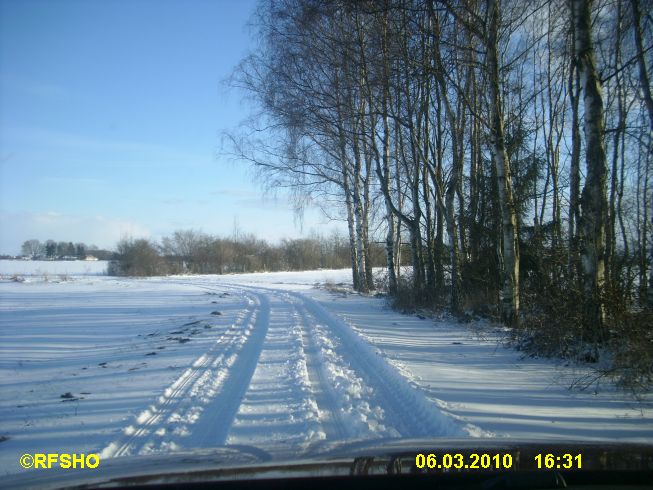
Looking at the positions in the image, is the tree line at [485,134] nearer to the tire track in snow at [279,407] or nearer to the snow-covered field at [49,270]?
the tire track in snow at [279,407]

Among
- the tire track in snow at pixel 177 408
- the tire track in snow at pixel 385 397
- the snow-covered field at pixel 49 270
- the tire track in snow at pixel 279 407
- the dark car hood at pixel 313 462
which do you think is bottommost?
the tire track in snow at pixel 177 408

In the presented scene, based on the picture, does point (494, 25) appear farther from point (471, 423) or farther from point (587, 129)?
point (471, 423)

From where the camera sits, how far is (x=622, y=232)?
63.3 feet

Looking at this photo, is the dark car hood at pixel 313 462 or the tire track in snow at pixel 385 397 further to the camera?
the tire track in snow at pixel 385 397

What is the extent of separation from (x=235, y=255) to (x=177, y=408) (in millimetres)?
77257

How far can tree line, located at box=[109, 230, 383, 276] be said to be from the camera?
73812mm

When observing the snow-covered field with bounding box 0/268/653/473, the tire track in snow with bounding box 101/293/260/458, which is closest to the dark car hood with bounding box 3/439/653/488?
the snow-covered field with bounding box 0/268/653/473

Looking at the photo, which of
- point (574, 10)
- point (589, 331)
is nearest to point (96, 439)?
point (589, 331)

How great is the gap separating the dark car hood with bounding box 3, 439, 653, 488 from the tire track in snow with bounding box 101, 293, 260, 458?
3.81 ft

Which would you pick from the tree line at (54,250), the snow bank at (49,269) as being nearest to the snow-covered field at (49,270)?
the snow bank at (49,269)

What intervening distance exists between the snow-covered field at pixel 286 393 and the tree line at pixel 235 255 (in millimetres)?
61883

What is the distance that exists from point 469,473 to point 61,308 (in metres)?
21.6

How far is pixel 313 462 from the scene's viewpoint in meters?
3.04

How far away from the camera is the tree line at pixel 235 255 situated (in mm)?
73812
